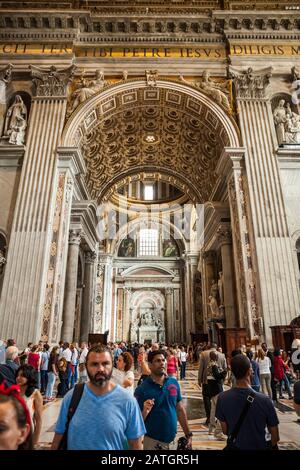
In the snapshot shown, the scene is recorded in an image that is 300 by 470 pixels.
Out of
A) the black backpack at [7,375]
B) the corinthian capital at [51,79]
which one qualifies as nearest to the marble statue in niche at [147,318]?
the corinthian capital at [51,79]

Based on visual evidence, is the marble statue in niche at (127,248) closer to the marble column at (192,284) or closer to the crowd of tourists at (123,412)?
the marble column at (192,284)

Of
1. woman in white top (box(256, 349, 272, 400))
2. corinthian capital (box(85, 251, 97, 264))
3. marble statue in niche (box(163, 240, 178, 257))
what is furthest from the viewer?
marble statue in niche (box(163, 240, 178, 257))

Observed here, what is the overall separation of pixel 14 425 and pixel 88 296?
14.8m

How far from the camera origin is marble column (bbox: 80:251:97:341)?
15.1 metres

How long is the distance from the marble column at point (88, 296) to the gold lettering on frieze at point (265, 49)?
1131cm

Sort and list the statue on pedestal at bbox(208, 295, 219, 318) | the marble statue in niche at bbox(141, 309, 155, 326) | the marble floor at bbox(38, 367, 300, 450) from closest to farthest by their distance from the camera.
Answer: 1. the marble floor at bbox(38, 367, 300, 450)
2. the statue on pedestal at bbox(208, 295, 219, 318)
3. the marble statue in niche at bbox(141, 309, 155, 326)

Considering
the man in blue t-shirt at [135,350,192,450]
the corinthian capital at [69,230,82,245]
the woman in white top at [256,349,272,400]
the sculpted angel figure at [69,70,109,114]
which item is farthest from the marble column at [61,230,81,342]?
the man in blue t-shirt at [135,350,192,450]

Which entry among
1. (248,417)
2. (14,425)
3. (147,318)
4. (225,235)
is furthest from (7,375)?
(147,318)

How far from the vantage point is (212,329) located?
49.4 feet

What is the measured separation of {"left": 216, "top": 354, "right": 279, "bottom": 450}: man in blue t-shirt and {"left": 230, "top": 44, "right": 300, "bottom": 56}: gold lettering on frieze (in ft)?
43.3

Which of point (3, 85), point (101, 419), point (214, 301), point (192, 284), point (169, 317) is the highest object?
point (3, 85)

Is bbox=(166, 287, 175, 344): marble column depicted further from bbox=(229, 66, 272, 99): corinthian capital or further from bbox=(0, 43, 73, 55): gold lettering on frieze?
bbox=(0, 43, 73, 55): gold lettering on frieze

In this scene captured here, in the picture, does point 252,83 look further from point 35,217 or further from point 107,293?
point 107,293

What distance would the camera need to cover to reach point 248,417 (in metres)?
1.85
